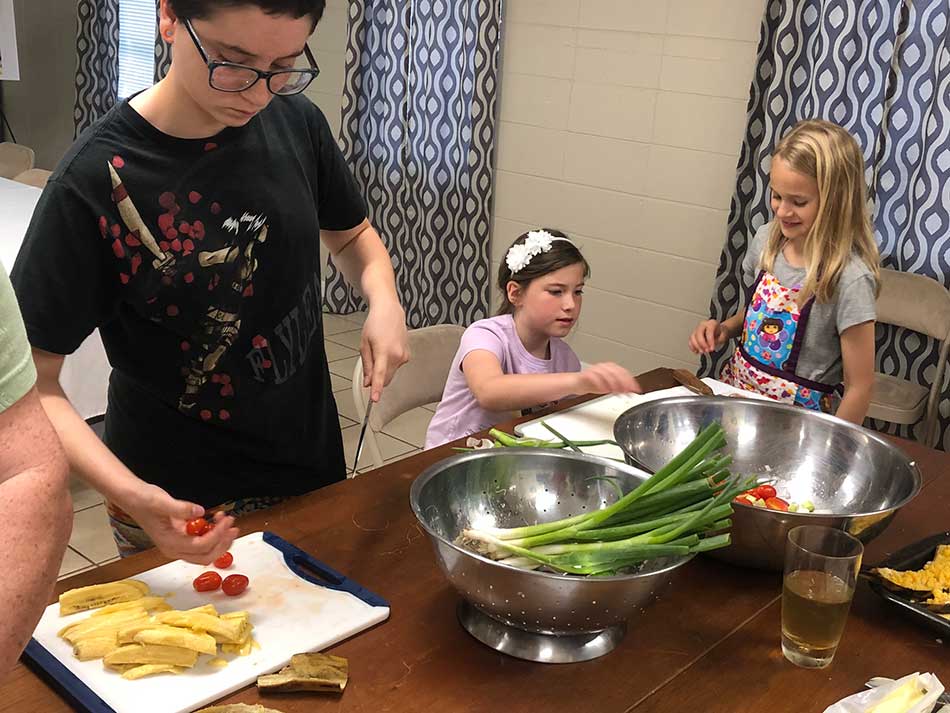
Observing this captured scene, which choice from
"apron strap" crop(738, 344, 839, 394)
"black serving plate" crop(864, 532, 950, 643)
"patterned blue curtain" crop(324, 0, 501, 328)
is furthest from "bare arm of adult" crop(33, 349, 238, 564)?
"patterned blue curtain" crop(324, 0, 501, 328)

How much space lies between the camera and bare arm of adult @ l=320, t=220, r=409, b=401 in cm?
155

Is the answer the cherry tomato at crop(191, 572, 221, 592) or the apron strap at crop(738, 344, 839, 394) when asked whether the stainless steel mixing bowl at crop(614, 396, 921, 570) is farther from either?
the apron strap at crop(738, 344, 839, 394)

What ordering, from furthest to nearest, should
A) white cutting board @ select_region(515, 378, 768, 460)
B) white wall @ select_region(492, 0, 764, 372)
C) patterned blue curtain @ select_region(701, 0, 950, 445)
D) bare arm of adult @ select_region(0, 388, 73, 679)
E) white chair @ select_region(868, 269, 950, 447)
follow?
white wall @ select_region(492, 0, 764, 372) → patterned blue curtain @ select_region(701, 0, 950, 445) → white chair @ select_region(868, 269, 950, 447) → white cutting board @ select_region(515, 378, 768, 460) → bare arm of adult @ select_region(0, 388, 73, 679)

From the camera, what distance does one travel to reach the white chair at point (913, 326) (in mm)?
3148

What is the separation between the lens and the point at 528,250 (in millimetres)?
2371

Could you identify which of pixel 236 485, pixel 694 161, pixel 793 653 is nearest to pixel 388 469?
pixel 236 485

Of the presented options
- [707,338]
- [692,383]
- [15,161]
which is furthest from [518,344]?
[15,161]

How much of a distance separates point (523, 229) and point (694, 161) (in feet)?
3.09

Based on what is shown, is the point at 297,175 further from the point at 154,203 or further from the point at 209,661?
the point at 209,661

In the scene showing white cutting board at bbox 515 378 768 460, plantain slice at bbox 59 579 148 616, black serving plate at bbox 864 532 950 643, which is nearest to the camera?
plantain slice at bbox 59 579 148 616

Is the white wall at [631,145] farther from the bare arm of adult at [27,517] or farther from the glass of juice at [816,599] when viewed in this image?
the bare arm of adult at [27,517]

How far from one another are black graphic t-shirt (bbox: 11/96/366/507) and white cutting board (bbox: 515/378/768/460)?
39 centimetres

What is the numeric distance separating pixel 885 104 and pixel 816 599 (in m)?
2.64

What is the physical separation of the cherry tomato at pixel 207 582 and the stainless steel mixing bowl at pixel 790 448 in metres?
0.63
